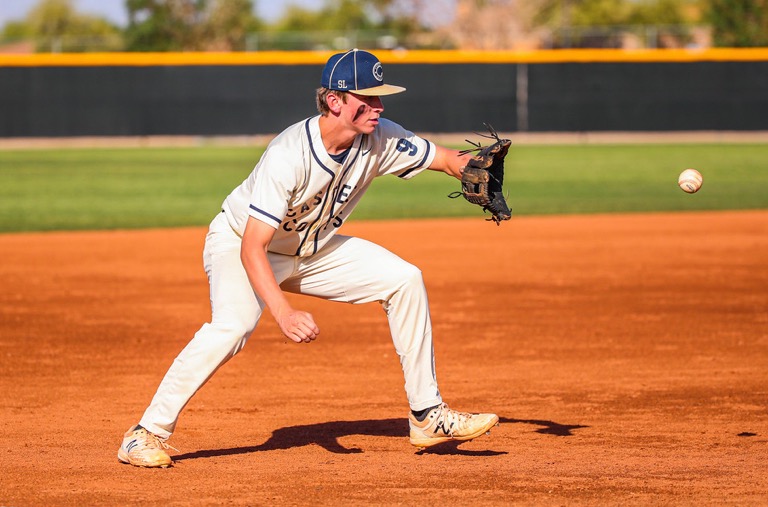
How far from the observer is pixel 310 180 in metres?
4.52

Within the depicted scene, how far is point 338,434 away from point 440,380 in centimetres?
135

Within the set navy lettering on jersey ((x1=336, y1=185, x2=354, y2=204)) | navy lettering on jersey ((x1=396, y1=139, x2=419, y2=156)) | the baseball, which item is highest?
navy lettering on jersey ((x1=396, y1=139, x2=419, y2=156))

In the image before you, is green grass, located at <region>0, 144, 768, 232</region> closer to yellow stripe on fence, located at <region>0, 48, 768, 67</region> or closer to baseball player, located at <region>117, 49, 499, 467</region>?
yellow stripe on fence, located at <region>0, 48, 768, 67</region>

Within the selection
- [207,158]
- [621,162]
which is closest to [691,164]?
[621,162]

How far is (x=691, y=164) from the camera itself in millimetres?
21719

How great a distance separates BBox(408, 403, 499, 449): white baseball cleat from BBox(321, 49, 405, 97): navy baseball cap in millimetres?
1425

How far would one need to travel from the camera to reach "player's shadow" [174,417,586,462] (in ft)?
16.5

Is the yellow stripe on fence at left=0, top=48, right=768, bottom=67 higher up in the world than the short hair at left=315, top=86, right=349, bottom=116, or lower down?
higher up

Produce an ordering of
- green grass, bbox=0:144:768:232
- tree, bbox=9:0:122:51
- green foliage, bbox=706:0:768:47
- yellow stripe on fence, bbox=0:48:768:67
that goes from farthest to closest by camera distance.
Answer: tree, bbox=9:0:122:51 < green foliage, bbox=706:0:768:47 < yellow stripe on fence, bbox=0:48:768:67 < green grass, bbox=0:144:768:232

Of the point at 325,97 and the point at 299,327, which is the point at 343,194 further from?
the point at 299,327

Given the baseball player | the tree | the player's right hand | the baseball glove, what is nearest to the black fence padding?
the baseball glove

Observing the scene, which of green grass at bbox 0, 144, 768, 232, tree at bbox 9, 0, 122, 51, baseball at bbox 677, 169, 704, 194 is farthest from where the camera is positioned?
tree at bbox 9, 0, 122, 51

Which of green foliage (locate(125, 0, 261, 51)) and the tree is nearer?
green foliage (locate(125, 0, 261, 51))

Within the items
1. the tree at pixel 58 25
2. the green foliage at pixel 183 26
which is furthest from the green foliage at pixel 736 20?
the tree at pixel 58 25
